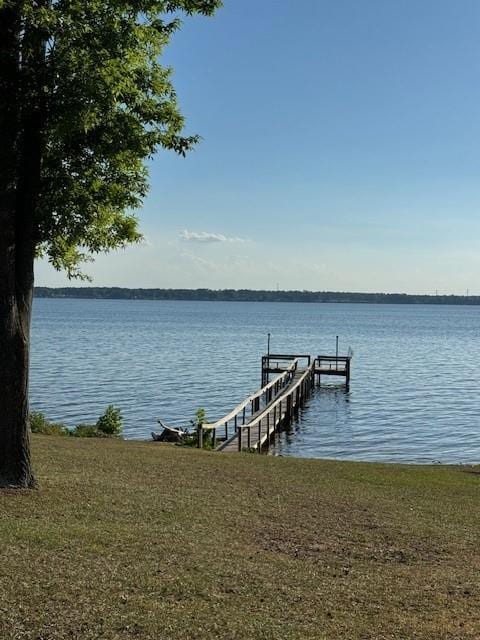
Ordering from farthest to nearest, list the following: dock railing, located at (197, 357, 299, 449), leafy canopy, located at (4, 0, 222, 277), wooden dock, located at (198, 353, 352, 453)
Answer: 1. dock railing, located at (197, 357, 299, 449)
2. wooden dock, located at (198, 353, 352, 453)
3. leafy canopy, located at (4, 0, 222, 277)

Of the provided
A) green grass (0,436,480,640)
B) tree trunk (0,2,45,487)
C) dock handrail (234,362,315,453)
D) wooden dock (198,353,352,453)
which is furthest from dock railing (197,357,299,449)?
tree trunk (0,2,45,487)

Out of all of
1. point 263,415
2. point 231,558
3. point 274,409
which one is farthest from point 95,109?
point 274,409

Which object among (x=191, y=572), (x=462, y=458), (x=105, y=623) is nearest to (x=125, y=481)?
(x=191, y=572)

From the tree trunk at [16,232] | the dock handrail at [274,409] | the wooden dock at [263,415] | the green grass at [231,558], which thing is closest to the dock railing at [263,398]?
the wooden dock at [263,415]

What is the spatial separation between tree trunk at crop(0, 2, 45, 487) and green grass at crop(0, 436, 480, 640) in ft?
2.61

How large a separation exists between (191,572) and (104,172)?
250 inches

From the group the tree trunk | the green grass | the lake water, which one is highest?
the tree trunk

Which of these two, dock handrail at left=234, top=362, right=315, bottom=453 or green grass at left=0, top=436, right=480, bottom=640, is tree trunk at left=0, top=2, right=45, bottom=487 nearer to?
green grass at left=0, top=436, right=480, bottom=640

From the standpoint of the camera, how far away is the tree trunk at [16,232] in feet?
33.2

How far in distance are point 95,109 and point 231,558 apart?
5.84 metres

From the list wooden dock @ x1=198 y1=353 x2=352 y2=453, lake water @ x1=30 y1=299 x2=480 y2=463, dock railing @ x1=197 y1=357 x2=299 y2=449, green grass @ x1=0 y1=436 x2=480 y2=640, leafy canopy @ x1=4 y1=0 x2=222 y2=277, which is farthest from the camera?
dock railing @ x1=197 y1=357 x2=299 y2=449

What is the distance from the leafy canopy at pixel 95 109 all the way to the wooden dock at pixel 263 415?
1146cm

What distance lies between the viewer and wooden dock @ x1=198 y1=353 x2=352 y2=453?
77.9 feet

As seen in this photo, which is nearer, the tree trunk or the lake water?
the tree trunk
